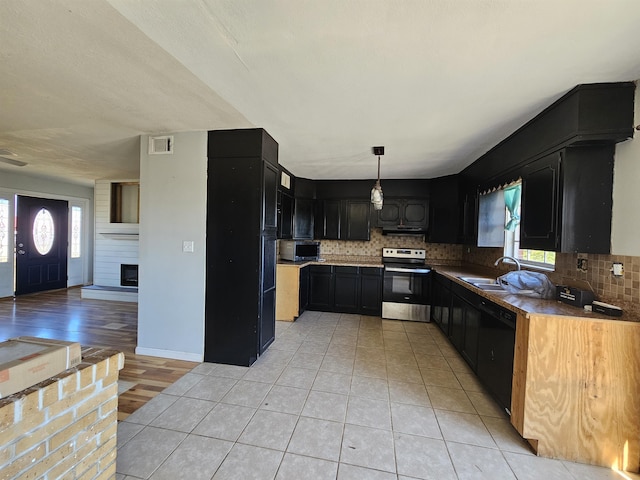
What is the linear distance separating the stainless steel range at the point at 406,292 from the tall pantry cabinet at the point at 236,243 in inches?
90.6

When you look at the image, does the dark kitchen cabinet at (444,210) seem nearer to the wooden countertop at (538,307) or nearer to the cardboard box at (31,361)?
the wooden countertop at (538,307)

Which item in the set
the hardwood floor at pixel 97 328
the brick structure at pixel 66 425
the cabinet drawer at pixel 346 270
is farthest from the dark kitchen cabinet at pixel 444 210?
the brick structure at pixel 66 425

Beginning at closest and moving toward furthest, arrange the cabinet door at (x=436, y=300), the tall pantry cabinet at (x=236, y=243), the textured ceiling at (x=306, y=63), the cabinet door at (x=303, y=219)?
the textured ceiling at (x=306, y=63) → the tall pantry cabinet at (x=236, y=243) → the cabinet door at (x=436, y=300) → the cabinet door at (x=303, y=219)

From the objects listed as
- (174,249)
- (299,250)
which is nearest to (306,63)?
(174,249)

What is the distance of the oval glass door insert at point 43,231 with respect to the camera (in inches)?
219

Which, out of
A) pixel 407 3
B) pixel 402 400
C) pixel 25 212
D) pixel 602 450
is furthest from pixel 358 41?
pixel 25 212

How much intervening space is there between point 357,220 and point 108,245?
522cm

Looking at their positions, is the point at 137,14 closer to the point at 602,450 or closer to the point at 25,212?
the point at 602,450

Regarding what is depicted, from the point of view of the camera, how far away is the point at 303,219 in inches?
190

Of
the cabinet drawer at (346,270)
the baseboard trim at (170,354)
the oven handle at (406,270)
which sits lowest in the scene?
the baseboard trim at (170,354)

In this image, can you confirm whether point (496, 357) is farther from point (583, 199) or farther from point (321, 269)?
point (321, 269)

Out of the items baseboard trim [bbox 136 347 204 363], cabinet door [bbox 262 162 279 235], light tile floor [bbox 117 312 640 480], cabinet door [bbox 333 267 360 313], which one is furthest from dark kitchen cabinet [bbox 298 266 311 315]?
baseboard trim [bbox 136 347 204 363]

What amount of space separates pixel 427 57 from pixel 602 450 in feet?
8.32

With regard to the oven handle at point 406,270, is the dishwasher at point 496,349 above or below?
below
